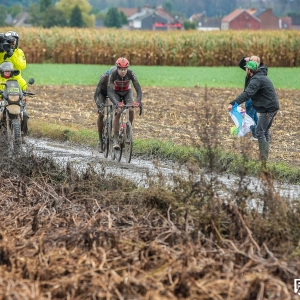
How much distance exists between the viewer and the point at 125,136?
15422mm

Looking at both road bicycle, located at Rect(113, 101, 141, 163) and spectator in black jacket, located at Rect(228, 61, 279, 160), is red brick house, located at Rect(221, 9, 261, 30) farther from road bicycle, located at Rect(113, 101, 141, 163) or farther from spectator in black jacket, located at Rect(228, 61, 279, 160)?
spectator in black jacket, located at Rect(228, 61, 279, 160)

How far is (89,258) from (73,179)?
12.1 ft

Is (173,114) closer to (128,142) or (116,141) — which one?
(116,141)

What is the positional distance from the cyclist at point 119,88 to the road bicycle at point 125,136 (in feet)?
0.24

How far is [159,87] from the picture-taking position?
3519 cm

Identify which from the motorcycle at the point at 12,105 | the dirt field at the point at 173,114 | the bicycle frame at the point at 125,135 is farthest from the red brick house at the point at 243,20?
the motorcycle at the point at 12,105

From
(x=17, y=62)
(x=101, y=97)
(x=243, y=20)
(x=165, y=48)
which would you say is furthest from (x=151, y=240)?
(x=243, y=20)

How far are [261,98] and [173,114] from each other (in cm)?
887

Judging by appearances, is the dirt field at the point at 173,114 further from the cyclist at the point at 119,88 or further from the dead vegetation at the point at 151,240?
the dead vegetation at the point at 151,240

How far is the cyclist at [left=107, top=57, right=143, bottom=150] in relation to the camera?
15.5 m

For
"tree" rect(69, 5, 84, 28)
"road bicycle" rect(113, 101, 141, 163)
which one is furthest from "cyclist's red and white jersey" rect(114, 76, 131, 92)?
"tree" rect(69, 5, 84, 28)

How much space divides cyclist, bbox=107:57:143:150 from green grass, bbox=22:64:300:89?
736 inches

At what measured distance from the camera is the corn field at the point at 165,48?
5366cm

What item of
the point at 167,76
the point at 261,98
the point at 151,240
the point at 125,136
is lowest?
the point at 167,76
